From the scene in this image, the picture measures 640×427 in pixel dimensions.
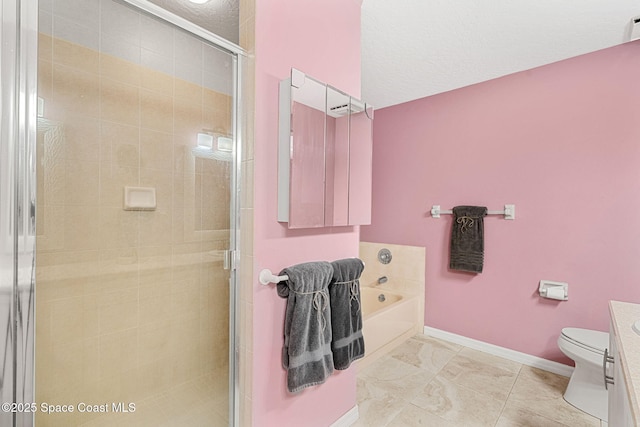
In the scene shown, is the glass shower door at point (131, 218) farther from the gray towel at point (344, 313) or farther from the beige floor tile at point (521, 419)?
the beige floor tile at point (521, 419)

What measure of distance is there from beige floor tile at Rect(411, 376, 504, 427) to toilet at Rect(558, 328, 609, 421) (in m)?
0.49

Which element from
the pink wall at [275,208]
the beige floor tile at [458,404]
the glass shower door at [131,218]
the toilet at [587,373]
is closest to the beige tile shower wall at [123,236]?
the glass shower door at [131,218]

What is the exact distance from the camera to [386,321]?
105 inches

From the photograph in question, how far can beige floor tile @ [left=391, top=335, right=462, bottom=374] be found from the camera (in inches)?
99.3

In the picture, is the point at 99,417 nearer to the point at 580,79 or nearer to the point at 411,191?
the point at 411,191

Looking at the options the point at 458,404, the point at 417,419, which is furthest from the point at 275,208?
the point at 458,404

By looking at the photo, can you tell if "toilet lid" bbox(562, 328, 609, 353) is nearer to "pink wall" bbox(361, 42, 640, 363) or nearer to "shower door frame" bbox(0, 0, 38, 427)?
"pink wall" bbox(361, 42, 640, 363)

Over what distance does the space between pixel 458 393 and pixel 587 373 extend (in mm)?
797

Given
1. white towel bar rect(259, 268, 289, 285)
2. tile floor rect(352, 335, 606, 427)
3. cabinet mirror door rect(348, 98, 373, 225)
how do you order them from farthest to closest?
tile floor rect(352, 335, 606, 427), cabinet mirror door rect(348, 98, 373, 225), white towel bar rect(259, 268, 289, 285)

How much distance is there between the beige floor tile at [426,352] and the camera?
2523 mm

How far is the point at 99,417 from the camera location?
3.58 feet

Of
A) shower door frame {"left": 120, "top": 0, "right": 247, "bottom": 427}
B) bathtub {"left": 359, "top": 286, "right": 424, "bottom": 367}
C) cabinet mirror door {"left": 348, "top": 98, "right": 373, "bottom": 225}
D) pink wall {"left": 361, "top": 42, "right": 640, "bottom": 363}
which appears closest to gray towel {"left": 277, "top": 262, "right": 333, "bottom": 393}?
shower door frame {"left": 120, "top": 0, "right": 247, "bottom": 427}

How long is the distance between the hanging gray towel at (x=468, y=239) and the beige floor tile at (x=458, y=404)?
1.00 meters

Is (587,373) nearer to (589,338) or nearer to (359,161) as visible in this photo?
(589,338)
